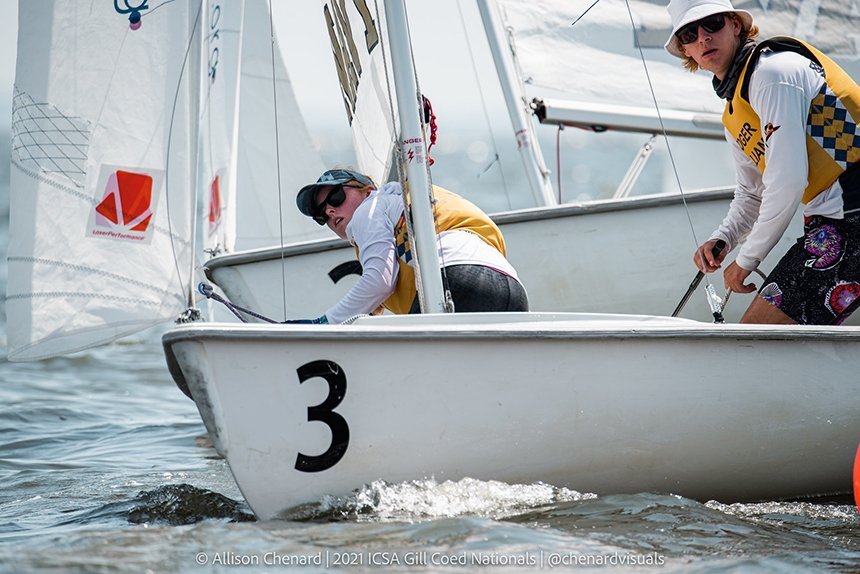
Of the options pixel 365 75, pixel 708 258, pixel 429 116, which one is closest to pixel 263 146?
pixel 365 75

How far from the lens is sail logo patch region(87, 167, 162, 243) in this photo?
3.66m

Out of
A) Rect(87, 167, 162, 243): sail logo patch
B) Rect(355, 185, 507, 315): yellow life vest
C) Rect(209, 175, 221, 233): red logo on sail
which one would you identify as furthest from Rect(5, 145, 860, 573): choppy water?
Rect(209, 175, 221, 233): red logo on sail

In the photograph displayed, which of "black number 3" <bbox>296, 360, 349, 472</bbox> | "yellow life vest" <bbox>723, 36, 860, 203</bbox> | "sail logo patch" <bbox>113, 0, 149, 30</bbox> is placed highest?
"sail logo patch" <bbox>113, 0, 149, 30</bbox>

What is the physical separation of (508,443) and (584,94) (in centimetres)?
281

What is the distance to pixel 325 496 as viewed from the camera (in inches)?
102

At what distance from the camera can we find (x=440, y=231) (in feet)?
10.2

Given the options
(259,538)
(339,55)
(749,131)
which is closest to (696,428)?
(749,131)

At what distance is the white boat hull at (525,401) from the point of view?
2510mm

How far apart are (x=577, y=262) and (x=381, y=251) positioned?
1.57 metres

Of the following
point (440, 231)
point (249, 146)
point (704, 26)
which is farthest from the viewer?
point (249, 146)

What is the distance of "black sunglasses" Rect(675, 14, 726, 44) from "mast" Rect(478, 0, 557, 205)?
85.5 inches

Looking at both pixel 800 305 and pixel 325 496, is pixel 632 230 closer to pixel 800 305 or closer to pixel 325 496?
pixel 800 305

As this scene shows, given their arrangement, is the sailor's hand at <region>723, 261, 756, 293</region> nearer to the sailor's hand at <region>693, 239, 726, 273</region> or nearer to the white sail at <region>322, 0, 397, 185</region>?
the sailor's hand at <region>693, 239, 726, 273</region>

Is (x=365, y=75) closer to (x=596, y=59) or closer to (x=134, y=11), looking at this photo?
(x=134, y=11)
